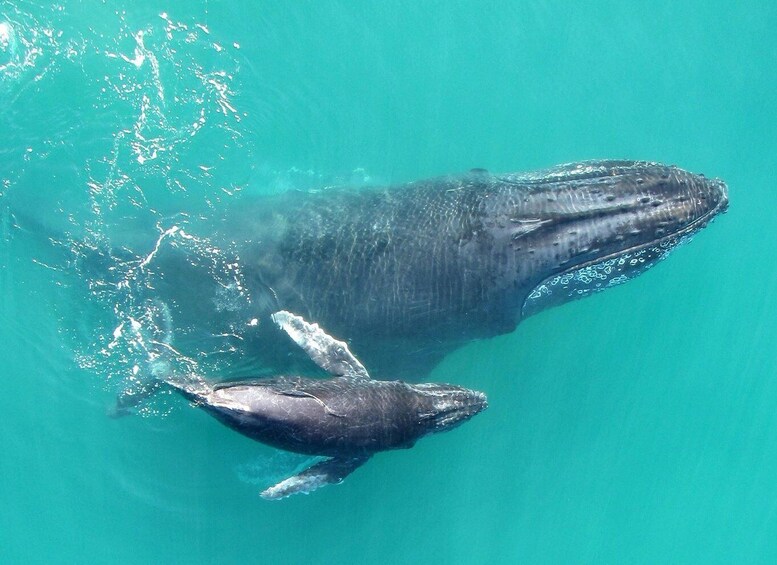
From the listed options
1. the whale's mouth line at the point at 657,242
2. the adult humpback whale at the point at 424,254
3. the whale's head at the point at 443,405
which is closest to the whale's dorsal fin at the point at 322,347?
the adult humpback whale at the point at 424,254

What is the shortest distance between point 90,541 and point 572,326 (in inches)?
531

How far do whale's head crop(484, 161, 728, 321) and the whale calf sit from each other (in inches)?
116

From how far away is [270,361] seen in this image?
14156mm

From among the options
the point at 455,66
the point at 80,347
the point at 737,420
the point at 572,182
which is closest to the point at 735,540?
the point at 737,420

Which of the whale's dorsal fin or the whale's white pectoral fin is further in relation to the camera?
the whale's dorsal fin

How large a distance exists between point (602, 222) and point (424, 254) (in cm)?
345

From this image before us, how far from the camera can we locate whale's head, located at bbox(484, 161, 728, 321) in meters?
11.9

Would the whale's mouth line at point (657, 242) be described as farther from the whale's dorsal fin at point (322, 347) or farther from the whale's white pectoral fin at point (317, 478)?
the whale's white pectoral fin at point (317, 478)

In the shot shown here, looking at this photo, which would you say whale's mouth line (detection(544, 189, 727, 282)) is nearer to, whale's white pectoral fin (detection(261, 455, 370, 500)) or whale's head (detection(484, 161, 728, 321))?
whale's head (detection(484, 161, 728, 321))

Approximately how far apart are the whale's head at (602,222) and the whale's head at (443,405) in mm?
2264

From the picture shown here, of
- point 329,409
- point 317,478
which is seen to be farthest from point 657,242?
point 317,478

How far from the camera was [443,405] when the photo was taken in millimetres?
11836

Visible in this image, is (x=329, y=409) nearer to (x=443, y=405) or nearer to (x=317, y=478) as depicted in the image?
(x=317, y=478)

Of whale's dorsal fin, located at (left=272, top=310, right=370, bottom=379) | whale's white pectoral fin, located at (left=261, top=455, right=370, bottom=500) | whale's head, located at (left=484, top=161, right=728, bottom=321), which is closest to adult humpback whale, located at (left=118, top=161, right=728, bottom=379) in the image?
whale's head, located at (left=484, top=161, right=728, bottom=321)
